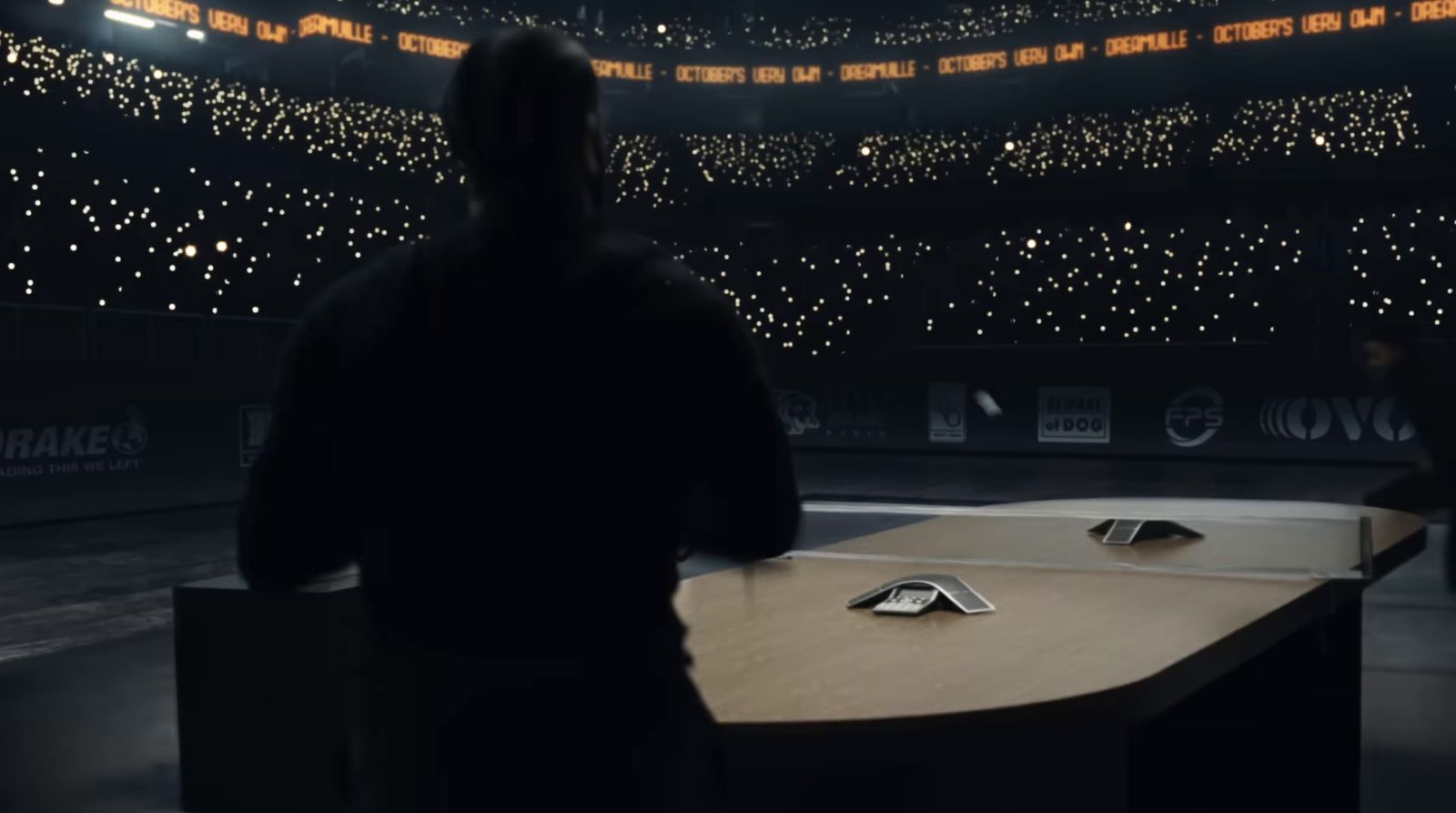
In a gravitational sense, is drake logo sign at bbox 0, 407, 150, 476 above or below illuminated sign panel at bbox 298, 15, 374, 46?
below

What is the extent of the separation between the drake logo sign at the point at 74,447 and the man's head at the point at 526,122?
13.2m

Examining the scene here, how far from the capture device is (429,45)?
24.6 meters

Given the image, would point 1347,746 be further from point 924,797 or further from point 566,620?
point 566,620

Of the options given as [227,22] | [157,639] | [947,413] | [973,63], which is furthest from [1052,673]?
[973,63]

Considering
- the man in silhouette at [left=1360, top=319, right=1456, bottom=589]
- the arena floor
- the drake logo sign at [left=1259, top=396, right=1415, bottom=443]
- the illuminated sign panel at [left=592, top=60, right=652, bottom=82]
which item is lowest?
the arena floor

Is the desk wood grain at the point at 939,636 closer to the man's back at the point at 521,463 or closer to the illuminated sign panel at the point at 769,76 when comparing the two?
the man's back at the point at 521,463

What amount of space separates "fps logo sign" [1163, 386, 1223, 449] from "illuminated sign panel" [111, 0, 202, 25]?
49.0ft

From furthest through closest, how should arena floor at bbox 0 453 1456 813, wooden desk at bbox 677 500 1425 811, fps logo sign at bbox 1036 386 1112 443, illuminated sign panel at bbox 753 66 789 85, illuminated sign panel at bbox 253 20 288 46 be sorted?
1. illuminated sign panel at bbox 753 66 789 85
2. illuminated sign panel at bbox 253 20 288 46
3. fps logo sign at bbox 1036 386 1112 443
4. arena floor at bbox 0 453 1456 813
5. wooden desk at bbox 677 500 1425 811

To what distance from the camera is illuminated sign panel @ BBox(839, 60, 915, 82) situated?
24750 millimetres

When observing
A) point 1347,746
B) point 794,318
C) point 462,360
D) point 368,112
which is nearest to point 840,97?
point 794,318

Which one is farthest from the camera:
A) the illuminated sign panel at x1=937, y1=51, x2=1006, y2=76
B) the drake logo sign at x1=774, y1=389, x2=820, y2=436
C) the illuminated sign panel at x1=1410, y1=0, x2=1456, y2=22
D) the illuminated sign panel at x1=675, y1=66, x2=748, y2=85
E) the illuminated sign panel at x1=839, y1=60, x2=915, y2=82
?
the illuminated sign panel at x1=675, y1=66, x2=748, y2=85

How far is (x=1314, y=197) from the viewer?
19.0 m

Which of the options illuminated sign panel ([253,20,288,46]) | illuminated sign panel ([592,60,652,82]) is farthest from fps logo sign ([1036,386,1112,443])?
illuminated sign panel ([253,20,288,46])

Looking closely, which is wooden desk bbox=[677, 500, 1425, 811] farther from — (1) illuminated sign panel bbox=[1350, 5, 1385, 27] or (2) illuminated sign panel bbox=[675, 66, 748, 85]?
(2) illuminated sign panel bbox=[675, 66, 748, 85]
